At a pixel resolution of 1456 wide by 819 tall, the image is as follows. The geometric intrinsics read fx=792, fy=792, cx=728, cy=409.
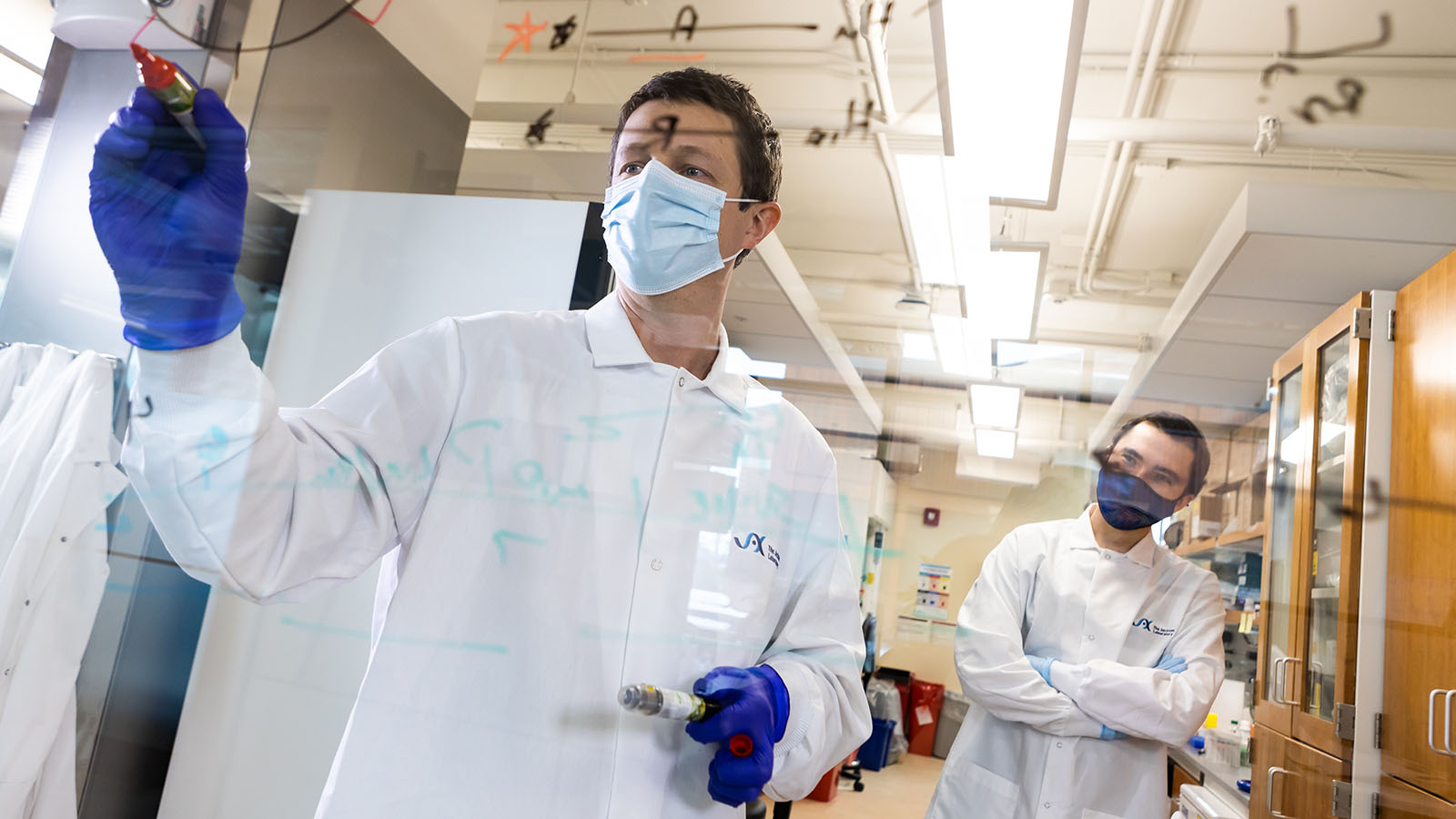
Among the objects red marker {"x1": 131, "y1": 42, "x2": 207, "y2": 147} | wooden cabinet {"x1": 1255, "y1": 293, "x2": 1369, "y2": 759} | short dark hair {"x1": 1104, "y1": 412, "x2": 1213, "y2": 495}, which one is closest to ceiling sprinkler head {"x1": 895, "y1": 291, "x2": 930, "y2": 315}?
short dark hair {"x1": 1104, "y1": 412, "x2": 1213, "y2": 495}

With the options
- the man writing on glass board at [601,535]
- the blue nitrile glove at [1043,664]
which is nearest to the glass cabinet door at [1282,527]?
the blue nitrile glove at [1043,664]

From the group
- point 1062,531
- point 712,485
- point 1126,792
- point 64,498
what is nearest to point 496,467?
point 712,485

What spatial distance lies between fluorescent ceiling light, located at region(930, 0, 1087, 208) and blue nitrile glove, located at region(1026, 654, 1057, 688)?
0.50 metres

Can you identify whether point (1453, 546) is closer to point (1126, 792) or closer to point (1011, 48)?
point (1126, 792)

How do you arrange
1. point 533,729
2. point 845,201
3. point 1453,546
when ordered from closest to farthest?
point 1453,546 < point 533,729 < point 845,201

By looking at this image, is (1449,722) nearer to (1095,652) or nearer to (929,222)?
(1095,652)

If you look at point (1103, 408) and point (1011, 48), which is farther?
point (1103, 408)

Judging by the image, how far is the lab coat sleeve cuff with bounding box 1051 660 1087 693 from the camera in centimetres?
84

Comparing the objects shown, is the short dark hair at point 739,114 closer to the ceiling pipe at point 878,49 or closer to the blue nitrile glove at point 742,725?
the ceiling pipe at point 878,49

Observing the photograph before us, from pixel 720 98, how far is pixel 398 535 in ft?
1.74

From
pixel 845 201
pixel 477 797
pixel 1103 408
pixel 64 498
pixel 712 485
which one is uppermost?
pixel 845 201

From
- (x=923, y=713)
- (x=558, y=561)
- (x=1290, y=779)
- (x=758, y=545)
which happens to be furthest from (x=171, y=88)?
(x=1290, y=779)

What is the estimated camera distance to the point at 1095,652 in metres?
0.84

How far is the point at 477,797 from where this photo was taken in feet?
2.37
